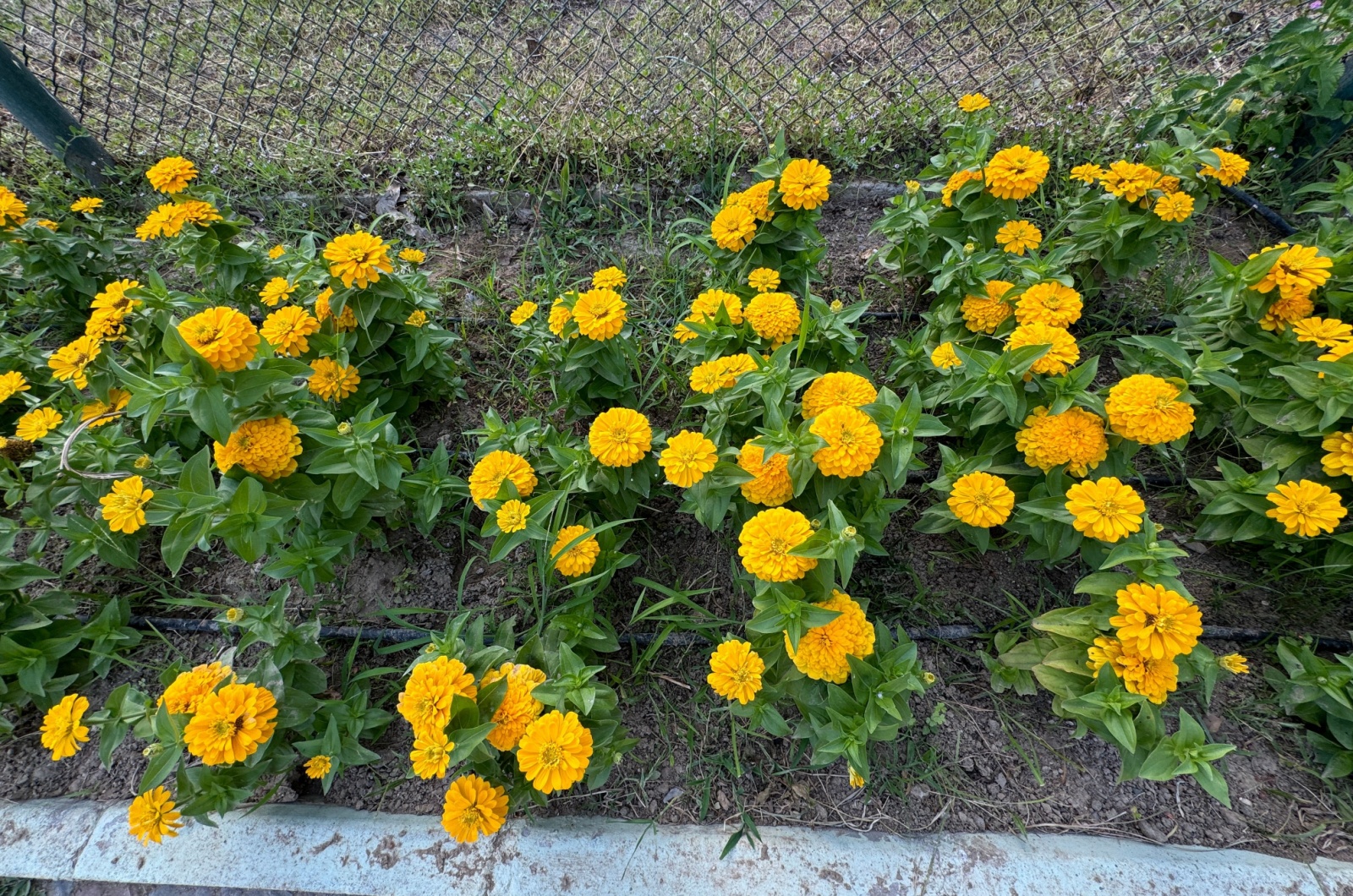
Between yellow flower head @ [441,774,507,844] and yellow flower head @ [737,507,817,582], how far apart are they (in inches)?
30.0

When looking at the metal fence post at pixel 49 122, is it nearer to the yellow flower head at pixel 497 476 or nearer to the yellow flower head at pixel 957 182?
the yellow flower head at pixel 497 476

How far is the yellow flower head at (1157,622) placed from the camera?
50.4 inches

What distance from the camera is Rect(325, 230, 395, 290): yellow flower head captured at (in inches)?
69.2

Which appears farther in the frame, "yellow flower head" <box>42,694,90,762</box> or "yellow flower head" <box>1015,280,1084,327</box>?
"yellow flower head" <box>1015,280,1084,327</box>

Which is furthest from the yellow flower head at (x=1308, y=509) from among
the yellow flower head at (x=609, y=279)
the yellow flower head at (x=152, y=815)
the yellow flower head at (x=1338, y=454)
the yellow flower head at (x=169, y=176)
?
the yellow flower head at (x=169, y=176)

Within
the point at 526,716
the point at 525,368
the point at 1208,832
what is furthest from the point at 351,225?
the point at 1208,832

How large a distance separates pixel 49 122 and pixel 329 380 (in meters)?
2.19

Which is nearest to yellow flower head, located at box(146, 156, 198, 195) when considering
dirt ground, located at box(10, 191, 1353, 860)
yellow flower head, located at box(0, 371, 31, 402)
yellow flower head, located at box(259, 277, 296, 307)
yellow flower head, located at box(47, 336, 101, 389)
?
yellow flower head, located at box(259, 277, 296, 307)

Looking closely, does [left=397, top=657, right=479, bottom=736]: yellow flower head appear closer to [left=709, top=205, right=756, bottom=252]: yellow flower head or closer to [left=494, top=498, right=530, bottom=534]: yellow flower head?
[left=494, top=498, right=530, bottom=534]: yellow flower head

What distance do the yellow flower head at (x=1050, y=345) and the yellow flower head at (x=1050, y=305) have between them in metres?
0.12

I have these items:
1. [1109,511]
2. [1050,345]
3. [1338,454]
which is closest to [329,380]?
[1050,345]

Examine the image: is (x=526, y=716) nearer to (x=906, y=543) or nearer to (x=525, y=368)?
(x=906, y=543)

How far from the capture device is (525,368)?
251cm

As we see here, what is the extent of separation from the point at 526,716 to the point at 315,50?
4.03 m
